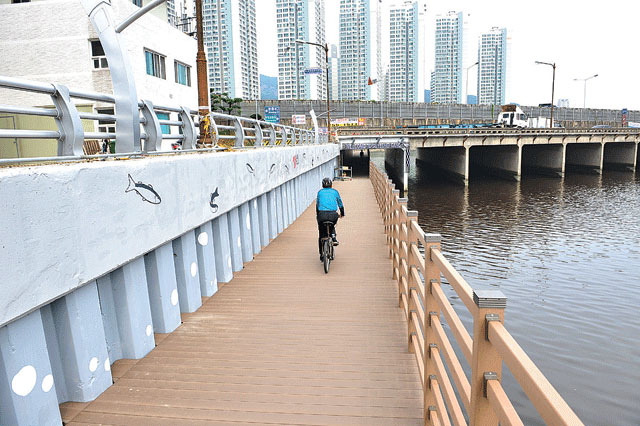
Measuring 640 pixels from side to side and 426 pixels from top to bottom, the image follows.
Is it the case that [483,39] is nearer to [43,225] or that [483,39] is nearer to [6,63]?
[6,63]

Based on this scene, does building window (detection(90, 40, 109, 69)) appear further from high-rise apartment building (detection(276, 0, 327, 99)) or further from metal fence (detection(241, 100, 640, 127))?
high-rise apartment building (detection(276, 0, 327, 99))

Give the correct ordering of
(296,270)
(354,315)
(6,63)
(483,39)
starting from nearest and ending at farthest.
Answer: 1. (354,315)
2. (296,270)
3. (6,63)
4. (483,39)

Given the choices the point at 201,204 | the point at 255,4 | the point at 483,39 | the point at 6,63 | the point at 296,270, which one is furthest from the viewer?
the point at 483,39

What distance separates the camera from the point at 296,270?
372 inches

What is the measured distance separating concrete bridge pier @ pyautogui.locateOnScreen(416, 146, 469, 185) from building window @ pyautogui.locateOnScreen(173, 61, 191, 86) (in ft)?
102

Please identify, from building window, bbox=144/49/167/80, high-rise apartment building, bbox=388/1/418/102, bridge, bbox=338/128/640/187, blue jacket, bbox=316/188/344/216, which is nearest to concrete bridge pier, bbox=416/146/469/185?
bridge, bbox=338/128/640/187

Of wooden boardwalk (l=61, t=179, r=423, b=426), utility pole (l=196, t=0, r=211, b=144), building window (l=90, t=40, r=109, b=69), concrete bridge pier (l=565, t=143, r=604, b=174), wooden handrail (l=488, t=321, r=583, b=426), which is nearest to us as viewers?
wooden handrail (l=488, t=321, r=583, b=426)

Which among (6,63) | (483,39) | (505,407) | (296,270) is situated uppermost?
(483,39)

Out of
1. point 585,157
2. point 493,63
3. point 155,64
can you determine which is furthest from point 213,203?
point 493,63

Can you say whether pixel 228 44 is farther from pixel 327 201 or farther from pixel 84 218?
pixel 84 218

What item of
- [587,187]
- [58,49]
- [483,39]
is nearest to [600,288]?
[58,49]

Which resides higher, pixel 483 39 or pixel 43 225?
pixel 483 39

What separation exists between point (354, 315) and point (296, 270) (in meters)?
2.91

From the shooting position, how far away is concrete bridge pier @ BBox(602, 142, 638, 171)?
66.3 meters
